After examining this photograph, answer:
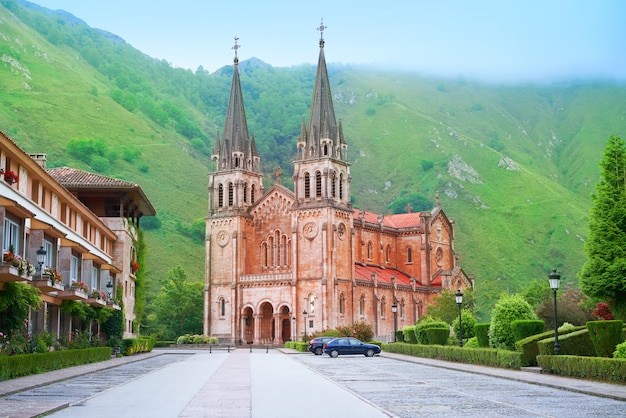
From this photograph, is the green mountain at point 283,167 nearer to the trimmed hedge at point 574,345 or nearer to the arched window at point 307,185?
the arched window at point 307,185

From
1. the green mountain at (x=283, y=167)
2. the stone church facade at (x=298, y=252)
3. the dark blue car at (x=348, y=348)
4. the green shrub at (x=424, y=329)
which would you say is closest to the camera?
the green shrub at (x=424, y=329)

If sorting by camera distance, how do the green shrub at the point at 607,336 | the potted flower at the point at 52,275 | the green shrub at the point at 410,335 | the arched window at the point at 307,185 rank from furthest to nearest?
the arched window at the point at 307,185 → the green shrub at the point at 410,335 → the potted flower at the point at 52,275 → the green shrub at the point at 607,336

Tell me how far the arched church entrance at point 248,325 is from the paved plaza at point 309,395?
5867 centimetres

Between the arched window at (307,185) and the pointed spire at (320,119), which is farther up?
the pointed spire at (320,119)

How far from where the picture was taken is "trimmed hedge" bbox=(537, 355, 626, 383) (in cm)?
2667

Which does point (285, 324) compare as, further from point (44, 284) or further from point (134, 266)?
point (44, 284)

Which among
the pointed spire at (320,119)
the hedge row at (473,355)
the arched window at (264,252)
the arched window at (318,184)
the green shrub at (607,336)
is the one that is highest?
the pointed spire at (320,119)

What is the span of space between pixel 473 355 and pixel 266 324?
53.7 m

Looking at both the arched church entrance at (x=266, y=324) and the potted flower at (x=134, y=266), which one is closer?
the potted flower at (x=134, y=266)

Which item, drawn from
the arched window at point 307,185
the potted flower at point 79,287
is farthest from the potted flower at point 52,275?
the arched window at point 307,185

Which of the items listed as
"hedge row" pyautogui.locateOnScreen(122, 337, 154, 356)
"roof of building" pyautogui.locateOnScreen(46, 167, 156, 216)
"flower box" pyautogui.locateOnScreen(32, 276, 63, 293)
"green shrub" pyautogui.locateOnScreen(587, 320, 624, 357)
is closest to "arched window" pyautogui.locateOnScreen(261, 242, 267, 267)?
"hedge row" pyautogui.locateOnScreen(122, 337, 154, 356)

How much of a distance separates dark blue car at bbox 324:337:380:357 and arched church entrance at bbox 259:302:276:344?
3266cm

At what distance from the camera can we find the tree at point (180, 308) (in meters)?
105

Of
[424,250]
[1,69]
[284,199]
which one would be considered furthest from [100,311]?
[1,69]
